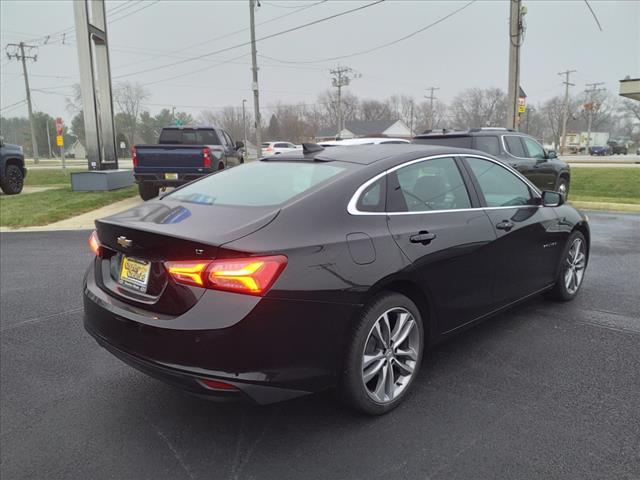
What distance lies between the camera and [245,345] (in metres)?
2.42

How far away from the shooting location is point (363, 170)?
3.21 meters

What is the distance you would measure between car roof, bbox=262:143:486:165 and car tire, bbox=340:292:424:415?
994mm

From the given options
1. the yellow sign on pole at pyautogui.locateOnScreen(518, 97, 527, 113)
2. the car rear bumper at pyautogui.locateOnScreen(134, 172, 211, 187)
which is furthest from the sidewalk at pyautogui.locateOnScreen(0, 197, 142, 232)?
the yellow sign on pole at pyautogui.locateOnScreen(518, 97, 527, 113)

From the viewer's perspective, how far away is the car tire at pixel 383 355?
9.21ft

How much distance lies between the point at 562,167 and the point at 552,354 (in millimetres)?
9742

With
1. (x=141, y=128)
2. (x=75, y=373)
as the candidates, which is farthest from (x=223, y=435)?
(x=141, y=128)

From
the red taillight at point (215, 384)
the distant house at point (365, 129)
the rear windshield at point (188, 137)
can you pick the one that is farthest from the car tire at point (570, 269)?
the distant house at point (365, 129)

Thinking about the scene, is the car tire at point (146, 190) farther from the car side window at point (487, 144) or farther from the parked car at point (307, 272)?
the parked car at point (307, 272)

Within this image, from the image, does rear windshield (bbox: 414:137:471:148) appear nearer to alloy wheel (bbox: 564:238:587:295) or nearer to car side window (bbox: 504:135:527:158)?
Answer: car side window (bbox: 504:135:527:158)

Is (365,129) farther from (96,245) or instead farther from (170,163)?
(96,245)

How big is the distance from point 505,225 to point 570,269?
1.58m

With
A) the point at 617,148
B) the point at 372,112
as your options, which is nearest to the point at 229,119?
the point at 372,112

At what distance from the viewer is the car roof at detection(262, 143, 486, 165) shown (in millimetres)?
3457

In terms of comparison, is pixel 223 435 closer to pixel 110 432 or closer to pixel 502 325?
pixel 110 432
